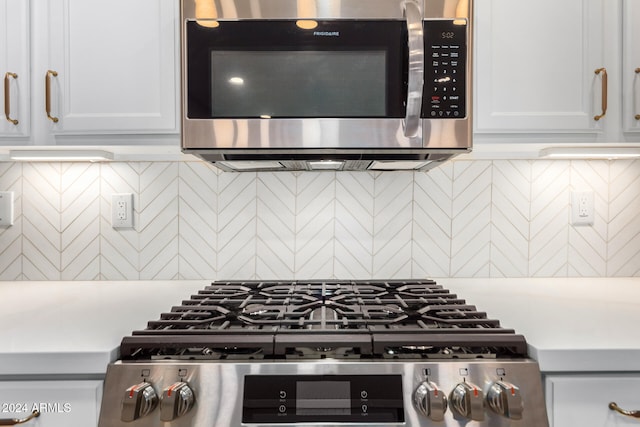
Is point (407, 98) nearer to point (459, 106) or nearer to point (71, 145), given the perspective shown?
point (459, 106)

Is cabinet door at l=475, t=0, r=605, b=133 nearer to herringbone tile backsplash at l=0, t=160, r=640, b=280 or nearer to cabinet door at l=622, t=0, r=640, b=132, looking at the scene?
cabinet door at l=622, t=0, r=640, b=132

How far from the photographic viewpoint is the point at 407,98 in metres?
1.11

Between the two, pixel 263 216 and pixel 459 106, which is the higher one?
pixel 459 106

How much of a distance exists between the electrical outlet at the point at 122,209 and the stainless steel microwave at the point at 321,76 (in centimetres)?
55

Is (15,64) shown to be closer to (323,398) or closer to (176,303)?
(176,303)

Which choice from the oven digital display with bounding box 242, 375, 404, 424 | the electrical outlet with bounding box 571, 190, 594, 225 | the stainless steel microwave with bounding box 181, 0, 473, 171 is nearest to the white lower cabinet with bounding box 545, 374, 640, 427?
the oven digital display with bounding box 242, 375, 404, 424

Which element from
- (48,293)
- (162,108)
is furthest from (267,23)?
(48,293)

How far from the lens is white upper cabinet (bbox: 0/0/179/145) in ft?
4.12

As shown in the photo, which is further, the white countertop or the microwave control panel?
the microwave control panel

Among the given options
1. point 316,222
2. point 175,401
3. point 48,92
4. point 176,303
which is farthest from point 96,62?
point 175,401

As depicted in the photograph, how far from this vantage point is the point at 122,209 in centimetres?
159

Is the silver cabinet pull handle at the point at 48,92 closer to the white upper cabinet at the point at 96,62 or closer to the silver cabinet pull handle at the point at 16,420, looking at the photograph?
the white upper cabinet at the point at 96,62

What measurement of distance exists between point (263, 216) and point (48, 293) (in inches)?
26.4

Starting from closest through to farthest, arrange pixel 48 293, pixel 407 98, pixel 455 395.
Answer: pixel 455 395
pixel 407 98
pixel 48 293
